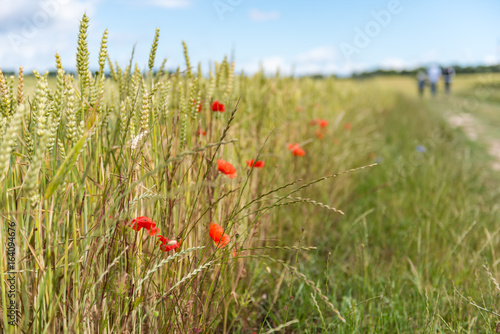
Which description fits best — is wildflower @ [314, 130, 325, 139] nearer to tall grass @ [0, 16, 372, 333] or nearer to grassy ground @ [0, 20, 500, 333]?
grassy ground @ [0, 20, 500, 333]

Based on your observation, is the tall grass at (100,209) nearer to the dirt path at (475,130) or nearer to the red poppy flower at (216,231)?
the red poppy flower at (216,231)

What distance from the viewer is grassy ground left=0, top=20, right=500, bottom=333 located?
2.78 ft

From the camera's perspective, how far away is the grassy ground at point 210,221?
85 centimetres

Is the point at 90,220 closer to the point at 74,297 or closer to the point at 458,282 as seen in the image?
the point at 74,297

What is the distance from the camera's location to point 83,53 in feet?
3.01

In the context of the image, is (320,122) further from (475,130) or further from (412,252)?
(475,130)

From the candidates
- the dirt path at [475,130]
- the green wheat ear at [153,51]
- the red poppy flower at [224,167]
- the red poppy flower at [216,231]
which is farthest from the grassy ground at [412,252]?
the green wheat ear at [153,51]

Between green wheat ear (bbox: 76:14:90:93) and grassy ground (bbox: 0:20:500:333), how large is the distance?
24 millimetres

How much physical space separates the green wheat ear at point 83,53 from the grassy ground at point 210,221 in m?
0.02

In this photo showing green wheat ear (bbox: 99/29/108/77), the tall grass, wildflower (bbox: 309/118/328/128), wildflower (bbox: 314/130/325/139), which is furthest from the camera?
wildflower (bbox: 314/130/325/139)

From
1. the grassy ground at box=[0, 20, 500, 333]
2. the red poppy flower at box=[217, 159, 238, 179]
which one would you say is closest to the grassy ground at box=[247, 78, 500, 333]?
the grassy ground at box=[0, 20, 500, 333]

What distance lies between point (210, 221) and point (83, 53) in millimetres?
614

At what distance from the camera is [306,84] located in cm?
441

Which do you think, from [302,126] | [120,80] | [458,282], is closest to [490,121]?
[302,126]
